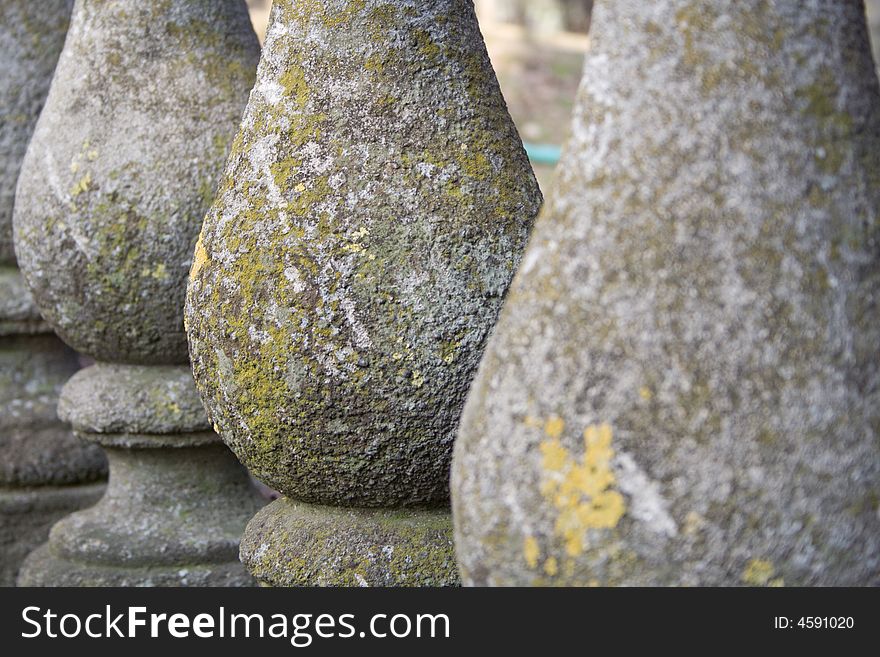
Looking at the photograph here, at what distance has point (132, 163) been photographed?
8.47ft

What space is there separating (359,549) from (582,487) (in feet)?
2.54

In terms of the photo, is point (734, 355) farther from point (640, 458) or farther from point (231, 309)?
point (231, 309)

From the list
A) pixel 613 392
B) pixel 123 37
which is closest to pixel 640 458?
pixel 613 392

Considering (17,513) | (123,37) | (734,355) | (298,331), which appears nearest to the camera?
(734,355)

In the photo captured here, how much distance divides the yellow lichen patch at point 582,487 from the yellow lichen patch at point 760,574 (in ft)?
0.47

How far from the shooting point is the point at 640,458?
52.8 inches

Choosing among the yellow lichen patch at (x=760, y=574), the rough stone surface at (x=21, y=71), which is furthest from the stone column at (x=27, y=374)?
the yellow lichen patch at (x=760, y=574)

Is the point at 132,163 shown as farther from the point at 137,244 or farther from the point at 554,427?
the point at 554,427

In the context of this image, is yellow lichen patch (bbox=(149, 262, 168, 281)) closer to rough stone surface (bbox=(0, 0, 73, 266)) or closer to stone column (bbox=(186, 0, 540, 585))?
stone column (bbox=(186, 0, 540, 585))

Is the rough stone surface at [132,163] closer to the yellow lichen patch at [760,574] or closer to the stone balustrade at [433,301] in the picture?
the stone balustrade at [433,301]

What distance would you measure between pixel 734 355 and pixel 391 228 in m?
0.74

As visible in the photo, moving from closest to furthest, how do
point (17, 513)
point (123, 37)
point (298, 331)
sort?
point (298, 331), point (123, 37), point (17, 513)

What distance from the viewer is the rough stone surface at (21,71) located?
3.20 meters

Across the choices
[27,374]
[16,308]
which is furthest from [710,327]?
[27,374]
